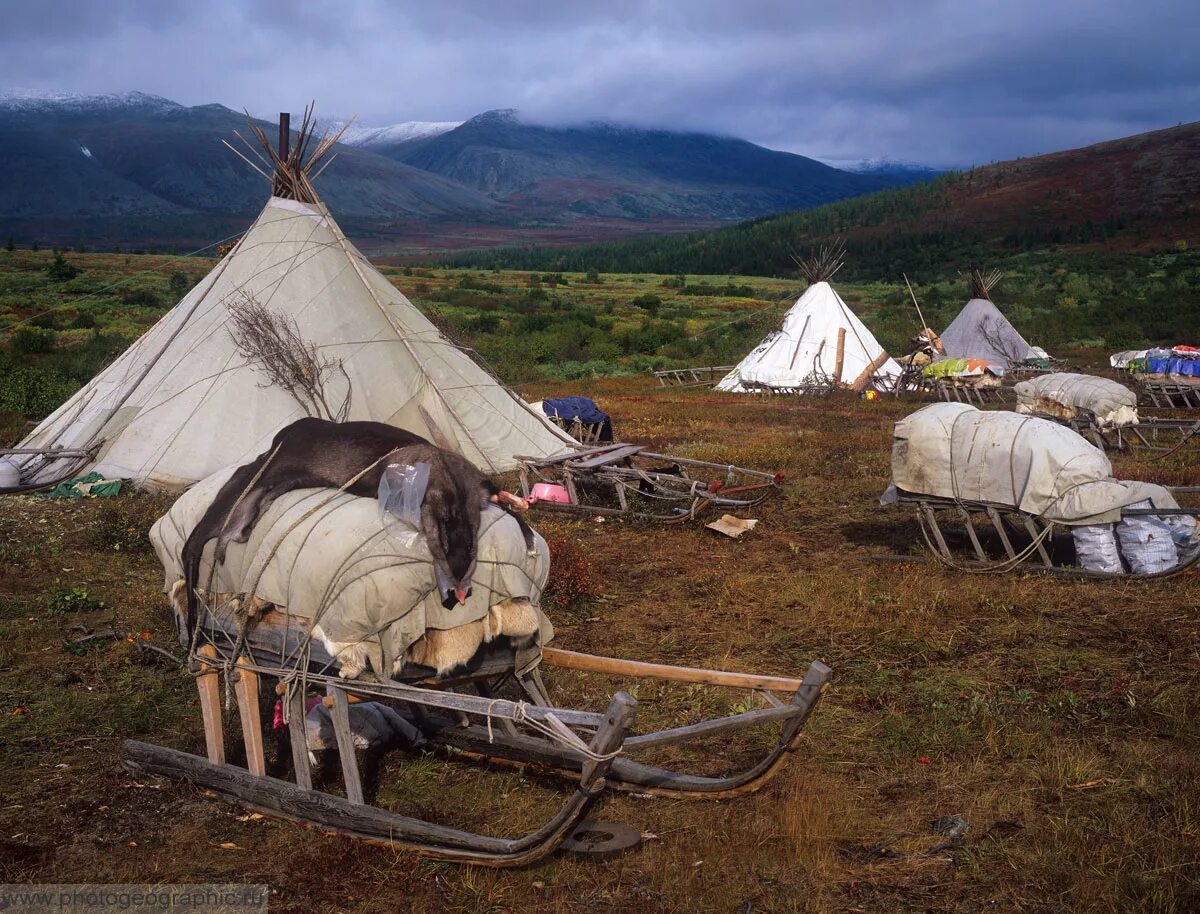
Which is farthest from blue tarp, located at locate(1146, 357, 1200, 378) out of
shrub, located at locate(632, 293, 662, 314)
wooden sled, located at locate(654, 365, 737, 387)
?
shrub, located at locate(632, 293, 662, 314)

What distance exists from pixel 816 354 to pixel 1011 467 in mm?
19042

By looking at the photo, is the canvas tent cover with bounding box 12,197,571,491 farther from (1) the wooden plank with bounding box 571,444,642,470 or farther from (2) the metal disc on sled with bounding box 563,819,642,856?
(2) the metal disc on sled with bounding box 563,819,642,856

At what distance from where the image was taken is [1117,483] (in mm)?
8398

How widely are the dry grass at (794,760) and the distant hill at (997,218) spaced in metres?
53.7

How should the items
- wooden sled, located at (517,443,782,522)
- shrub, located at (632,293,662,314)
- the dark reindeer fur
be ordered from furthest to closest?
shrub, located at (632,293,662,314) → wooden sled, located at (517,443,782,522) → the dark reindeer fur

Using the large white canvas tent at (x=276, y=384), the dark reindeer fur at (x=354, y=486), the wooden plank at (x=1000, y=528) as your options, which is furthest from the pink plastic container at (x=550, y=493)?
the dark reindeer fur at (x=354, y=486)

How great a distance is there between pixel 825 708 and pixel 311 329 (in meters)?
9.19

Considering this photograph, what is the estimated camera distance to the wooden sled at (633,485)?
1177cm

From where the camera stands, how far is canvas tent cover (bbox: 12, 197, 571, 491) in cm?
1265

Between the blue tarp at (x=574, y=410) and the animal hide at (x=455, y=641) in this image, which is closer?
the animal hide at (x=455, y=641)

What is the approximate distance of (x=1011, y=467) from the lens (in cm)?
872

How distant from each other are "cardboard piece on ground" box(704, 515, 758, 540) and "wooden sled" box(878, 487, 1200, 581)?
1.78 m

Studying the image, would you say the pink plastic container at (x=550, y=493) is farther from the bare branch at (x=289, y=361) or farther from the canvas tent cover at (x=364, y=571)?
the canvas tent cover at (x=364, y=571)

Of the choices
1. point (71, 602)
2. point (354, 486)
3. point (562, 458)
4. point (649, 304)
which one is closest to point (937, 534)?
point (562, 458)
